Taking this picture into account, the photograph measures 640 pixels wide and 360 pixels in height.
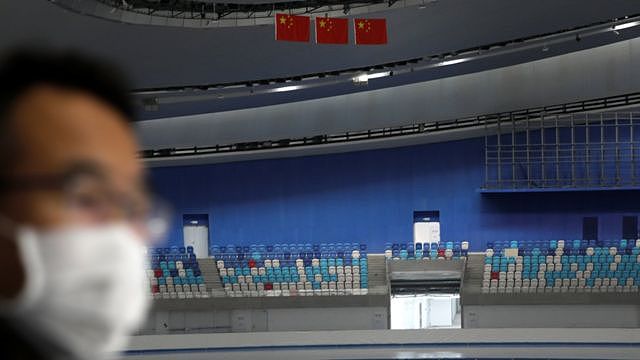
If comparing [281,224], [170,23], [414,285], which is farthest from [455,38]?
[281,224]

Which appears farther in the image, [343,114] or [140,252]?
[343,114]

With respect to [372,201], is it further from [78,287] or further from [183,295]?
[78,287]

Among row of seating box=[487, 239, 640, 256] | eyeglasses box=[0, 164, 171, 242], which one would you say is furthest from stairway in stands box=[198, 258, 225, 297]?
eyeglasses box=[0, 164, 171, 242]

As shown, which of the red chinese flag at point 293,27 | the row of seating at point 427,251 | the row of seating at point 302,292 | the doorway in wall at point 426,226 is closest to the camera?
the red chinese flag at point 293,27

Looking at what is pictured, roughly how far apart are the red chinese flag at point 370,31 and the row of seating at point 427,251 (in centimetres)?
694

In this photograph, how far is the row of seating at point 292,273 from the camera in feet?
49.6

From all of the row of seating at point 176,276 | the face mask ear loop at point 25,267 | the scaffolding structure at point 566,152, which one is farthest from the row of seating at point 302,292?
the face mask ear loop at point 25,267

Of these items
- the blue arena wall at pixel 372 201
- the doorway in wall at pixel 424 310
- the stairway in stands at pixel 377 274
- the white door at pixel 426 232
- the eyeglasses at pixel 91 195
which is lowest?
the doorway in wall at pixel 424 310

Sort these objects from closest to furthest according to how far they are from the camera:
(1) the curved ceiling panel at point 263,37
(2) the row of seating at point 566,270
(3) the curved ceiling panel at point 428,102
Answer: (1) the curved ceiling panel at point 263,37, (2) the row of seating at point 566,270, (3) the curved ceiling panel at point 428,102

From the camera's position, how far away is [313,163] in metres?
18.0

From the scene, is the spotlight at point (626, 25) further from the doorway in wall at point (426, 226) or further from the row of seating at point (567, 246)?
the doorway in wall at point (426, 226)

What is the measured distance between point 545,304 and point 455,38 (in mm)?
5357

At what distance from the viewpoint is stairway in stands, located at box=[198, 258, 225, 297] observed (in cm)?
1549

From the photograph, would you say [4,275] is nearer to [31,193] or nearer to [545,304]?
[31,193]
